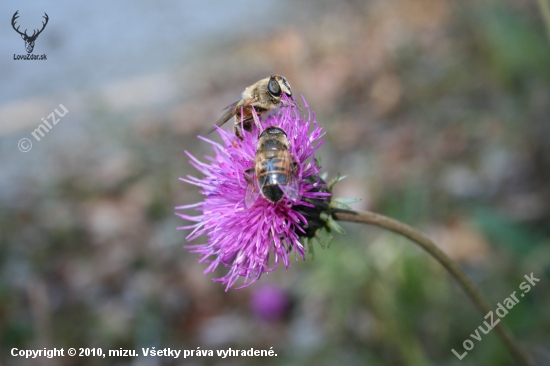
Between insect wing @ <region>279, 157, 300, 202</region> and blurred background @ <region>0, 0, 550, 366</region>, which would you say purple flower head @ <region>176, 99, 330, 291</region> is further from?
blurred background @ <region>0, 0, 550, 366</region>

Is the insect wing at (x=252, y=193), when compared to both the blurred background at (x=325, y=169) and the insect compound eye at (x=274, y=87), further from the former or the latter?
the blurred background at (x=325, y=169)

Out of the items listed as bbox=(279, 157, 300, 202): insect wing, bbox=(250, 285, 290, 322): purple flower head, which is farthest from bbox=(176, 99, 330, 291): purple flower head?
bbox=(250, 285, 290, 322): purple flower head

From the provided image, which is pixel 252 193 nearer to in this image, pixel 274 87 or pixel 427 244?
pixel 274 87

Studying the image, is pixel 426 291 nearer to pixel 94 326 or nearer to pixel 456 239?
pixel 456 239

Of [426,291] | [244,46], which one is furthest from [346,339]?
[244,46]

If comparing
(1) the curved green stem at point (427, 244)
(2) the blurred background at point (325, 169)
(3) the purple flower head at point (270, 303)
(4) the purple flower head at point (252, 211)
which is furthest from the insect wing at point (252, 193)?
(3) the purple flower head at point (270, 303)

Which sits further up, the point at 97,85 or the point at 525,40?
the point at 97,85

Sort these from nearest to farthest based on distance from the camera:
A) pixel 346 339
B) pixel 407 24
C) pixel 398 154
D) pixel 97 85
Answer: pixel 346 339
pixel 398 154
pixel 407 24
pixel 97 85
